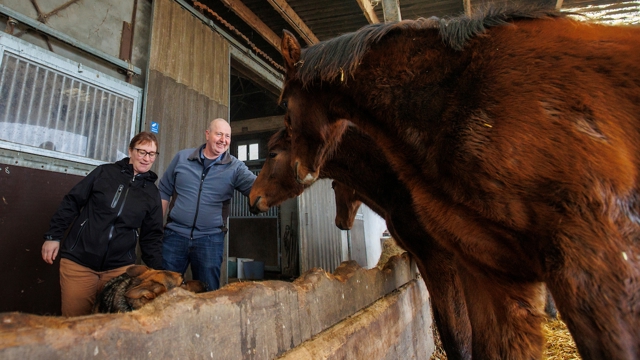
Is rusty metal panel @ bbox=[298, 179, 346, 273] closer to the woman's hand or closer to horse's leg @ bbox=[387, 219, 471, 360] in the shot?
horse's leg @ bbox=[387, 219, 471, 360]

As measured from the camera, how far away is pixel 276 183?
345 cm

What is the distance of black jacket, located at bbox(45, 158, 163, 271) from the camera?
228cm

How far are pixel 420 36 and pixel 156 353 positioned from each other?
1.75 m

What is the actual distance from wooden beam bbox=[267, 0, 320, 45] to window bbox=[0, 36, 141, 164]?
2796mm

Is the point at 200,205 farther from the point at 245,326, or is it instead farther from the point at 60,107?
the point at 245,326

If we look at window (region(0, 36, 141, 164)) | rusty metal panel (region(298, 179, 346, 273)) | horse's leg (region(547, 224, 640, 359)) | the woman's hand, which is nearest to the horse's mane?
horse's leg (region(547, 224, 640, 359))

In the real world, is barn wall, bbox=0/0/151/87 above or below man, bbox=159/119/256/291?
above

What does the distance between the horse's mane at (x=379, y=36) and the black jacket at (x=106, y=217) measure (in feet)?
5.45

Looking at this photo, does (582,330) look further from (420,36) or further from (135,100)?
(135,100)

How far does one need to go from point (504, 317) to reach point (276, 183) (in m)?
2.30

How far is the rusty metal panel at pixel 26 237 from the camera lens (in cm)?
269

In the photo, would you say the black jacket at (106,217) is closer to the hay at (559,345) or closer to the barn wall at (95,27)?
the barn wall at (95,27)

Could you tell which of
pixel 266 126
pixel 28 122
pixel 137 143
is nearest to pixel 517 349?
pixel 137 143

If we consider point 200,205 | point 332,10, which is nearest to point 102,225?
point 200,205
